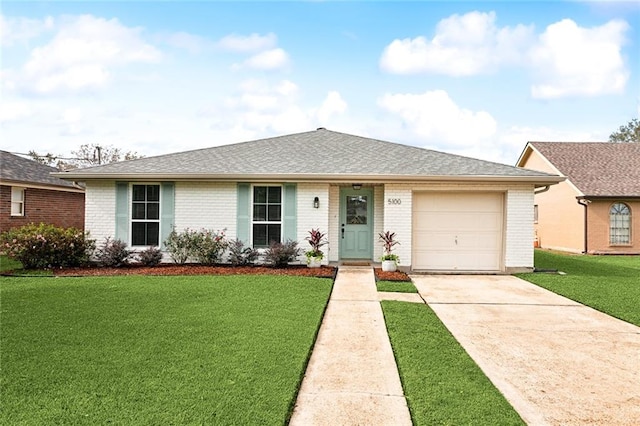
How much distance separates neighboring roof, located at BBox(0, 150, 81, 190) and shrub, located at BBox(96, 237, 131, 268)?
18.8 feet

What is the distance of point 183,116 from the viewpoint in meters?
17.8

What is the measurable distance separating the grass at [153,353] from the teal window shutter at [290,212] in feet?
11.2

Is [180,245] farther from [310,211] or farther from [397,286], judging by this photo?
[397,286]

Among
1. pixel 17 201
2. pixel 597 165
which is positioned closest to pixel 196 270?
pixel 17 201

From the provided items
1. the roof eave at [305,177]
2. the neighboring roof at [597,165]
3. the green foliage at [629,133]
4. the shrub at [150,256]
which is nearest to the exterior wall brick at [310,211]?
the roof eave at [305,177]

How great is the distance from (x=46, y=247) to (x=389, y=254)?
869 centimetres

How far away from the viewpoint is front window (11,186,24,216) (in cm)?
1505

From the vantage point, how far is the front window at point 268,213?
11094mm

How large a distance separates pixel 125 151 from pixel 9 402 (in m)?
41.0

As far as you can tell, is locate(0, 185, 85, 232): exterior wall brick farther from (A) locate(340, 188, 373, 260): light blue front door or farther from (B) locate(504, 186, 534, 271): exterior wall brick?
(B) locate(504, 186, 534, 271): exterior wall brick

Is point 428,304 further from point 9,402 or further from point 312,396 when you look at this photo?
point 9,402

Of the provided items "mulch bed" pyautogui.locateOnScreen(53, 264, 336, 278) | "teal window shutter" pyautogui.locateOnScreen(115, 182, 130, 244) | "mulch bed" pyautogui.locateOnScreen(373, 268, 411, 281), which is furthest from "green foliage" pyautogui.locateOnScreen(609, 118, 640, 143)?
"teal window shutter" pyautogui.locateOnScreen(115, 182, 130, 244)

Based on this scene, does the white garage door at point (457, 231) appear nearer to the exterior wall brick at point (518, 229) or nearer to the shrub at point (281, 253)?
the exterior wall brick at point (518, 229)

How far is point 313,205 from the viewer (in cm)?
1098
